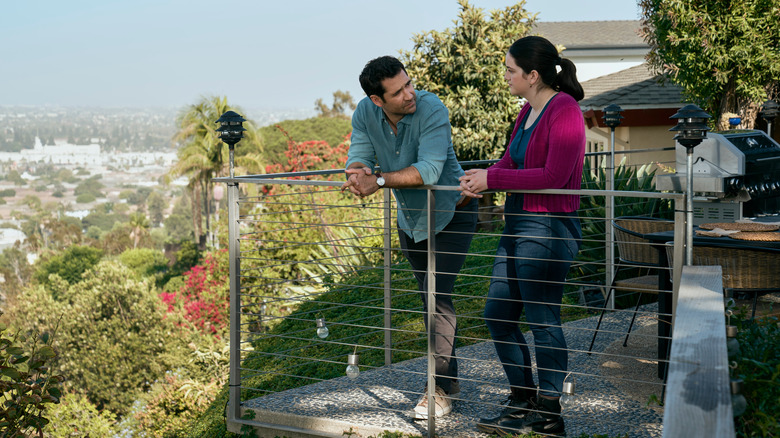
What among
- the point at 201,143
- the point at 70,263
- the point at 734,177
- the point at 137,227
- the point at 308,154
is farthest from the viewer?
the point at 137,227

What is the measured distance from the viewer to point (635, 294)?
23.5 feet

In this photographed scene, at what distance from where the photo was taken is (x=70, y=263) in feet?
190

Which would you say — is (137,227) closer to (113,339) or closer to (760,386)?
(113,339)

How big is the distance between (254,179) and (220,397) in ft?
9.75

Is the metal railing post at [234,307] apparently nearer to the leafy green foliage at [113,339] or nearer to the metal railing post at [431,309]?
the metal railing post at [431,309]

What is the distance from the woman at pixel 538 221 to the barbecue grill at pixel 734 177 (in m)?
2.16

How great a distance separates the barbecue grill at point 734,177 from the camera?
523cm

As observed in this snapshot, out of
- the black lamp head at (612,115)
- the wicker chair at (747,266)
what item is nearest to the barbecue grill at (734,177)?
the wicker chair at (747,266)

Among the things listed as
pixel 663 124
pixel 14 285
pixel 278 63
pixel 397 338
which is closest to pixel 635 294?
pixel 397 338

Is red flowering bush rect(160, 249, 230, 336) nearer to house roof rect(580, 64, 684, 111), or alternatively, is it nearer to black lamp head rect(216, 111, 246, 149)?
house roof rect(580, 64, 684, 111)

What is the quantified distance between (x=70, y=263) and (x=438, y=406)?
59.4 metres


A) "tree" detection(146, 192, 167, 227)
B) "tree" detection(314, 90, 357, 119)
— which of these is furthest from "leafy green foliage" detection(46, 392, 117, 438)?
"tree" detection(146, 192, 167, 227)

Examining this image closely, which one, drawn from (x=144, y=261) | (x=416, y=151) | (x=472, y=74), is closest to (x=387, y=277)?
(x=416, y=151)

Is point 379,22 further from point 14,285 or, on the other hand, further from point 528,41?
point 528,41
